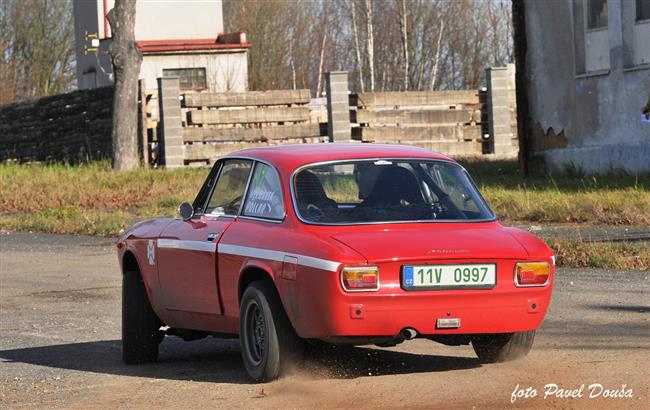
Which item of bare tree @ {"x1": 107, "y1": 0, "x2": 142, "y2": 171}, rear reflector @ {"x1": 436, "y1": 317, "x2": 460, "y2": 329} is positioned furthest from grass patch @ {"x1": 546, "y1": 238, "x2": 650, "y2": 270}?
bare tree @ {"x1": 107, "y1": 0, "x2": 142, "y2": 171}

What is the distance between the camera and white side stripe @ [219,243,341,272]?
7617 mm

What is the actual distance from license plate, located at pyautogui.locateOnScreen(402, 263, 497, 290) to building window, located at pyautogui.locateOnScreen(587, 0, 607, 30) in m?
20.6

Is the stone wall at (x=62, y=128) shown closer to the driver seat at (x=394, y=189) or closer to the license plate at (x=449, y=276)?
the driver seat at (x=394, y=189)

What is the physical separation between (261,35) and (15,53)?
11719mm

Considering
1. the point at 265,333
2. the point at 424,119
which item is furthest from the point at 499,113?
the point at 265,333

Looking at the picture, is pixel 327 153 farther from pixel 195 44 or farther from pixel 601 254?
pixel 195 44

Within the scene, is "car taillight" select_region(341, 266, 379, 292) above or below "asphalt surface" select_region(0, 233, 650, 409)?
above

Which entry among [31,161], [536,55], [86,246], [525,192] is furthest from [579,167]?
[31,161]

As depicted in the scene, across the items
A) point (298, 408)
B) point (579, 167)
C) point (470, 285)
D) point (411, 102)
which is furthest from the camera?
point (411, 102)

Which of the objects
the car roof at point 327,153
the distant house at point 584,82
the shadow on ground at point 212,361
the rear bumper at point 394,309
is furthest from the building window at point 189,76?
the rear bumper at point 394,309

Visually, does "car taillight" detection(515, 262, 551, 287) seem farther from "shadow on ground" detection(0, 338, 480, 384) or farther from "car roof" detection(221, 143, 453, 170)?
"car roof" detection(221, 143, 453, 170)

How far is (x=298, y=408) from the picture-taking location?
7.27 meters

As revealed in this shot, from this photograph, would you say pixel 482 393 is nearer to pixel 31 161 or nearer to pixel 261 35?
pixel 31 161

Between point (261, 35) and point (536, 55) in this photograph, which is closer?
point (536, 55)
